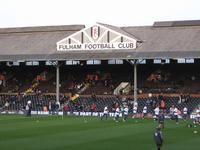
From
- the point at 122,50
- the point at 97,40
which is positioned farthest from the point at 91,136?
the point at 97,40

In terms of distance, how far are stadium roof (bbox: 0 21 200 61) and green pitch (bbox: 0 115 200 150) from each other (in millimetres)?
11583

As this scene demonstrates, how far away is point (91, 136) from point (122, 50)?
23.5 metres

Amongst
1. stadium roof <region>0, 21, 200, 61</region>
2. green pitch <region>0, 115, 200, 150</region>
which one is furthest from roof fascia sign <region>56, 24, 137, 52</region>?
green pitch <region>0, 115, 200, 150</region>

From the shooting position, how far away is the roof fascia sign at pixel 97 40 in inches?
2213

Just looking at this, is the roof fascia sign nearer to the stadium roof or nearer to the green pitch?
the stadium roof

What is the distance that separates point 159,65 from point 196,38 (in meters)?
6.58

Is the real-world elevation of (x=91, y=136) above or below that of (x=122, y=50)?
below

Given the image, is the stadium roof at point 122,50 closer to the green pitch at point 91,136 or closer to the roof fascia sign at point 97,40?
the roof fascia sign at point 97,40

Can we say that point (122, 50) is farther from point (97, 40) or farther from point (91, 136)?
point (91, 136)

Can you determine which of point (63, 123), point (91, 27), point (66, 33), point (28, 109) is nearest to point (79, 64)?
point (66, 33)

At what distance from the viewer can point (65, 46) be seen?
193ft

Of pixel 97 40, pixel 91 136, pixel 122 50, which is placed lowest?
pixel 91 136

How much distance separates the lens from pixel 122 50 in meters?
56.0

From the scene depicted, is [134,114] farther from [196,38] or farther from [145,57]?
[196,38]
